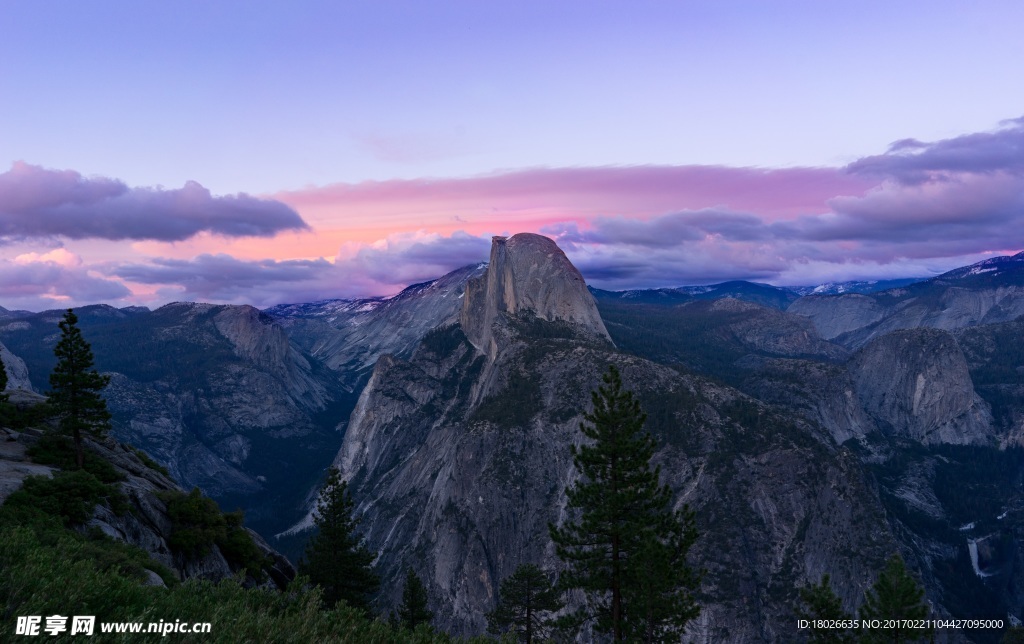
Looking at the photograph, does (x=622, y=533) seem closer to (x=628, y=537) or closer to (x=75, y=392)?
(x=628, y=537)

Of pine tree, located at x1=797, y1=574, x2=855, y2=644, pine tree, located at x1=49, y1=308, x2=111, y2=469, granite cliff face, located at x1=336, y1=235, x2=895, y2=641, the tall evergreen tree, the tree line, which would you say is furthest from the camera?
granite cliff face, located at x1=336, y1=235, x2=895, y2=641

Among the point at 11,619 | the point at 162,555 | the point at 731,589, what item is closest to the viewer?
the point at 11,619

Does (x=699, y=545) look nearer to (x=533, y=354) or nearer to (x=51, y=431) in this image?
(x=533, y=354)

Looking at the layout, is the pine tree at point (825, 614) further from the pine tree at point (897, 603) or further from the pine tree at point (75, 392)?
the pine tree at point (75, 392)

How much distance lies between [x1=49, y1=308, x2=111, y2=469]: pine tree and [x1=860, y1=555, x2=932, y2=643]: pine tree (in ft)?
187

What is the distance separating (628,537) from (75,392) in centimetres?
3814

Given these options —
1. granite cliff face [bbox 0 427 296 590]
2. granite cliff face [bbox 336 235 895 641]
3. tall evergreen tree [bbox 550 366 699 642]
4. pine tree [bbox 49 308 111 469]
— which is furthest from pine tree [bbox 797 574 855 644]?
granite cliff face [bbox 336 235 895 641]

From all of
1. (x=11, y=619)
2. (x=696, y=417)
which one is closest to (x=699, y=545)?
(x=696, y=417)

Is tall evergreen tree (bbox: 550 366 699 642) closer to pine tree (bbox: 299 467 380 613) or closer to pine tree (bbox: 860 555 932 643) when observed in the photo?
pine tree (bbox: 860 555 932 643)

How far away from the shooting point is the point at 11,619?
36.9 ft

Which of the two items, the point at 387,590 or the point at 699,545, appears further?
the point at 387,590

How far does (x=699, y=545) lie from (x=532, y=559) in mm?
38434

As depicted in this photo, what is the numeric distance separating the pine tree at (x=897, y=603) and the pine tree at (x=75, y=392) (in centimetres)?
5689

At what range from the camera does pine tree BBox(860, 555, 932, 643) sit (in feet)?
133
